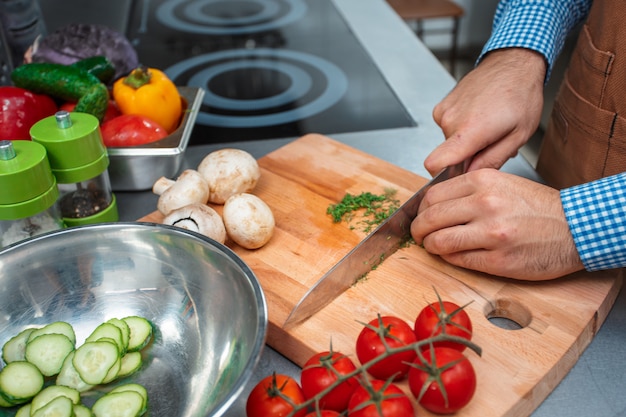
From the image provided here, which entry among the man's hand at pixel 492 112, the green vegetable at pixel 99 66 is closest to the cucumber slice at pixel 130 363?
the man's hand at pixel 492 112

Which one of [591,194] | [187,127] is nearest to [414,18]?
[187,127]

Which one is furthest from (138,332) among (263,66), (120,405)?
(263,66)

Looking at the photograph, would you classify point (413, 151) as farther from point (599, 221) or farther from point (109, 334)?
point (109, 334)

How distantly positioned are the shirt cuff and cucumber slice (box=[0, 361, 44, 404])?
0.78 m

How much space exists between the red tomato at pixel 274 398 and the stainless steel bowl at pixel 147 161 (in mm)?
580

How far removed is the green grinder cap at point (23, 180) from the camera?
893 millimetres

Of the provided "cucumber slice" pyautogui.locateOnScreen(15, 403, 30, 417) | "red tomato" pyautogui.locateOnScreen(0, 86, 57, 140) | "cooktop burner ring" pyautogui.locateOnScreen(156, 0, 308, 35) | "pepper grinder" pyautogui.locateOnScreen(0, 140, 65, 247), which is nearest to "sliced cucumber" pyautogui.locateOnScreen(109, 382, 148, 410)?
"cucumber slice" pyautogui.locateOnScreen(15, 403, 30, 417)

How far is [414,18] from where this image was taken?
3.19 meters

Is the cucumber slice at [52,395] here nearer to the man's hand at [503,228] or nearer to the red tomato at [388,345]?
the red tomato at [388,345]

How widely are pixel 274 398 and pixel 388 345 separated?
157 millimetres

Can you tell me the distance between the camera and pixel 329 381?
731 mm

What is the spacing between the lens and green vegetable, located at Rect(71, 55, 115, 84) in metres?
1.34

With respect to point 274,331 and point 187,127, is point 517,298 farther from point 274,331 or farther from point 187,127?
point 187,127

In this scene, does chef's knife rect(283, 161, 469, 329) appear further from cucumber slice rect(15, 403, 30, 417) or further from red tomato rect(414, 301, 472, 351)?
cucumber slice rect(15, 403, 30, 417)
